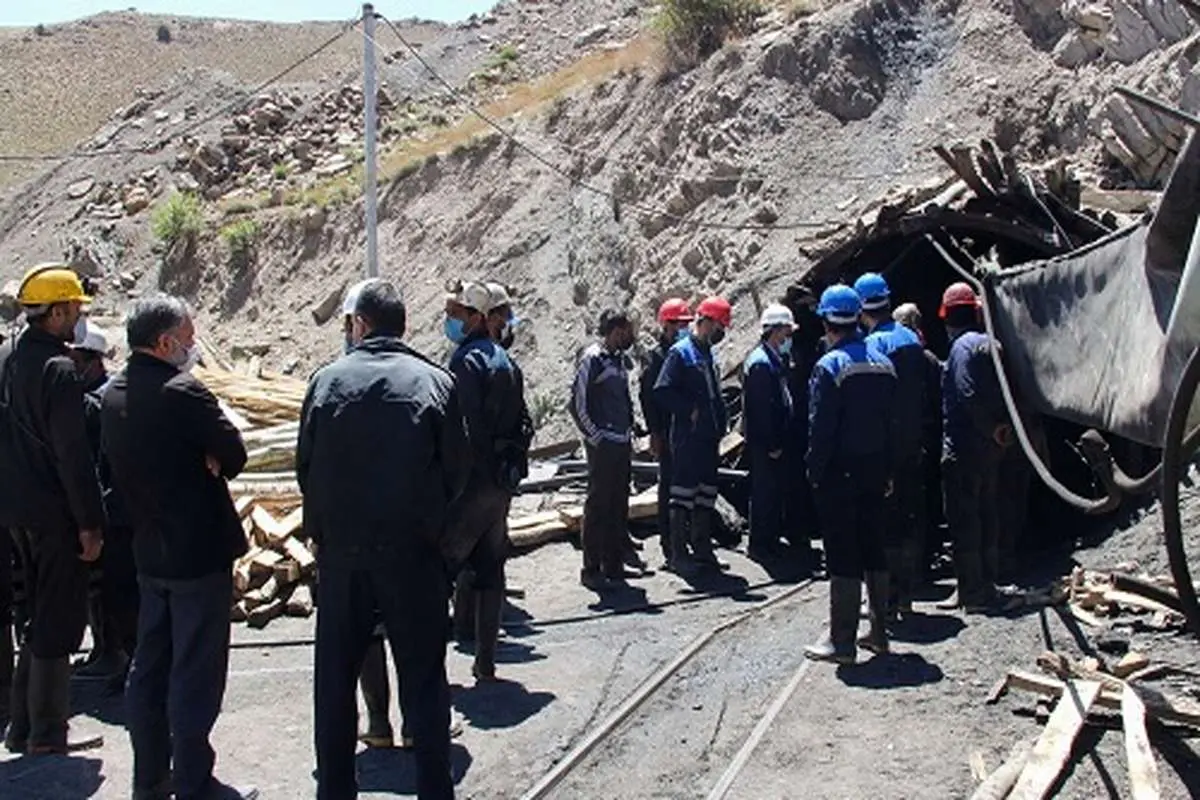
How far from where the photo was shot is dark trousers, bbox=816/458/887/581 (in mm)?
8547

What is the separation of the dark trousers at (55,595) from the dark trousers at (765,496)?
5.74m

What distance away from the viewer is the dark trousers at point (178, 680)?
20.6ft

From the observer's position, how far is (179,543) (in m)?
6.27

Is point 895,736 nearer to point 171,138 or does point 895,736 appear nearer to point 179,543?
point 179,543

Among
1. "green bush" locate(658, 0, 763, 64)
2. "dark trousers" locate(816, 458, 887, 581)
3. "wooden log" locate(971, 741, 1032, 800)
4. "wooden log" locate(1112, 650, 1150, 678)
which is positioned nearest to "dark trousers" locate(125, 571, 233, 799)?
"wooden log" locate(971, 741, 1032, 800)

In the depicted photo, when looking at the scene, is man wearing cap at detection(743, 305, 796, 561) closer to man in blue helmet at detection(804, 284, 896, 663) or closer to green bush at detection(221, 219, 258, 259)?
man in blue helmet at detection(804, 284, 896, 663)

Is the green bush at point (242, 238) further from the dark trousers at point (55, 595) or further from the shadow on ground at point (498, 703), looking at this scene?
the dark trousers at point (55, 595)

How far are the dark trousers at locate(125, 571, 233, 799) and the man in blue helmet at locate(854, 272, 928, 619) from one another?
4.57 meters

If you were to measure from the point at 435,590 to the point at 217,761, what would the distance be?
2.04 meters

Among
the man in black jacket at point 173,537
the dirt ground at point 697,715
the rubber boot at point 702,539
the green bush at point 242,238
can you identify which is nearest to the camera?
the man in black jacket at point 173,537

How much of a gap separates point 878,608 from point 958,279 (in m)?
5.70

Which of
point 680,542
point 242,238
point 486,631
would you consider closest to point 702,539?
point 680,542

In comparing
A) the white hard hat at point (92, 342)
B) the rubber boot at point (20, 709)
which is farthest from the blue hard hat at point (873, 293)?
the rubber boot at point (20, 709)

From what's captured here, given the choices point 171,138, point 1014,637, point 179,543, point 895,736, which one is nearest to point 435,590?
point 179,543
